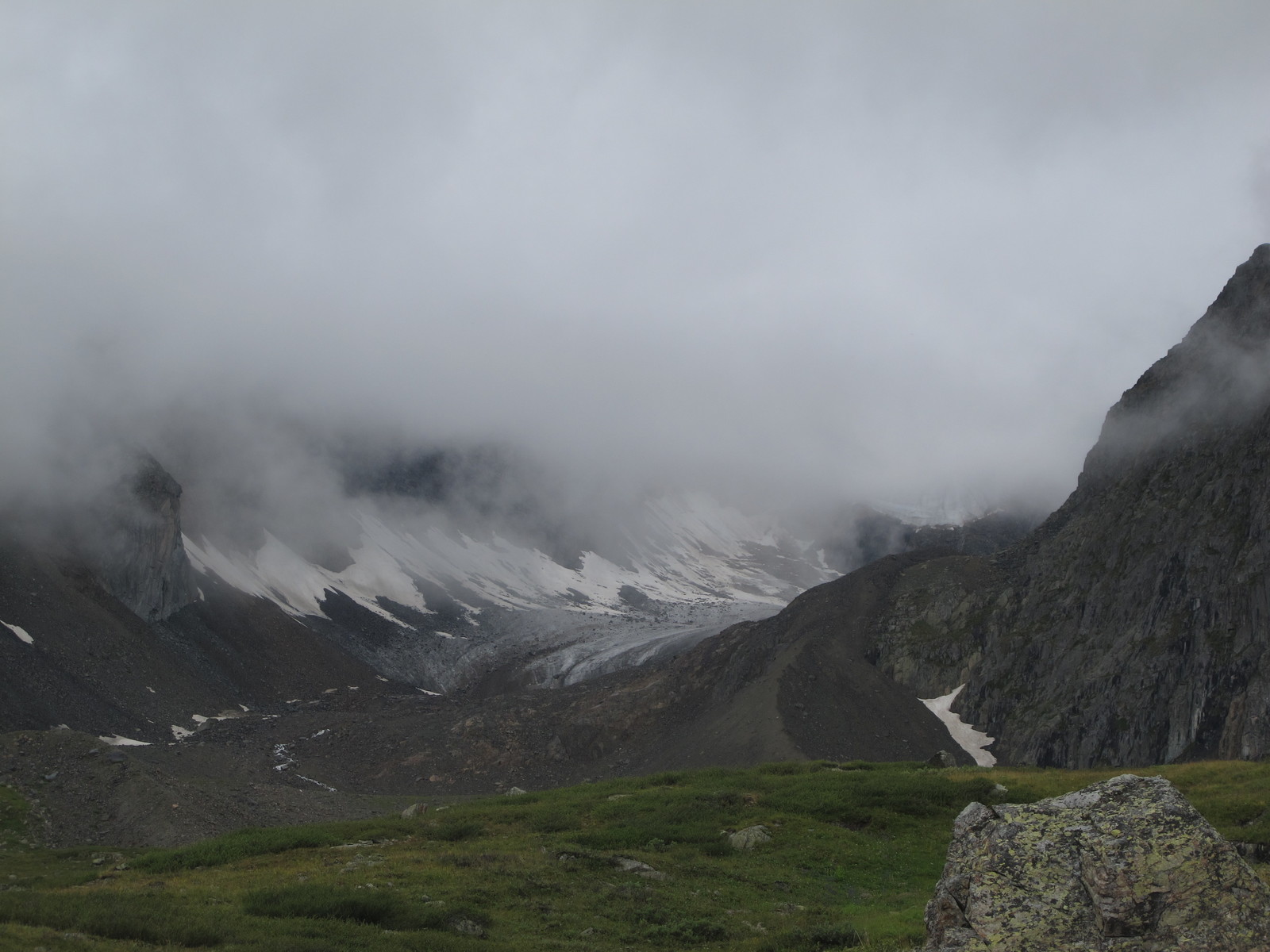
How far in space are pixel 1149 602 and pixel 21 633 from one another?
370ft

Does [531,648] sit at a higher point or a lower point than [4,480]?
lower

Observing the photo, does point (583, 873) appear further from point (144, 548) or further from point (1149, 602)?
point (144, 548)

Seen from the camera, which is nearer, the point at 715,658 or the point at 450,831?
the point at 450,831

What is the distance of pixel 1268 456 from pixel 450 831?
217 feet

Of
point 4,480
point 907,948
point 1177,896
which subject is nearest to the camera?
point 1177,896

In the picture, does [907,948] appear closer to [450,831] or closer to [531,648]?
[450,831]

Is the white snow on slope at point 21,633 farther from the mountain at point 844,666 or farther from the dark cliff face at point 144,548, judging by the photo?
the dark cliff face at point 144,548

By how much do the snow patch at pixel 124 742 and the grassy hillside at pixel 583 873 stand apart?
140 feet

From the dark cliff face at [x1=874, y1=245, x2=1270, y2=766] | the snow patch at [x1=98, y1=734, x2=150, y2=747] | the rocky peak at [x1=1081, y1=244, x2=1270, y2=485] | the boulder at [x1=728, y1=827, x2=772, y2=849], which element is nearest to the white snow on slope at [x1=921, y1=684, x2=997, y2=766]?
the dark cliff face at [x1=874, y1=245, x2=1270, y2=766]

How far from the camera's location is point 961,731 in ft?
260

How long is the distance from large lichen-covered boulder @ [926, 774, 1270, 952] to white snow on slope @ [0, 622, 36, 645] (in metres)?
107

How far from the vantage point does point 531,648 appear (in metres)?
171

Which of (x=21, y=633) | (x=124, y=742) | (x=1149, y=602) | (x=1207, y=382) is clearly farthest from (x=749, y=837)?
(x=21, y=633)

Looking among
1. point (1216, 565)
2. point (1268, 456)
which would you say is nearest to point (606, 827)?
point (1216, 565)
